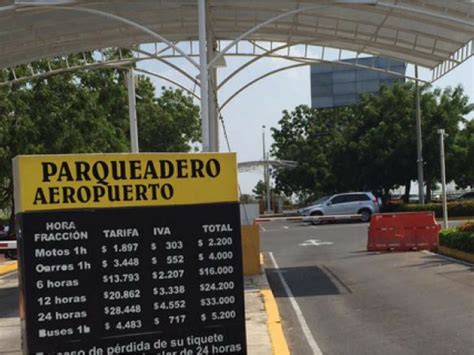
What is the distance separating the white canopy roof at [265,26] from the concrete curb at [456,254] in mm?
4727

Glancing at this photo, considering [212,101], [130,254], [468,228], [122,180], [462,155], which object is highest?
[212,101]

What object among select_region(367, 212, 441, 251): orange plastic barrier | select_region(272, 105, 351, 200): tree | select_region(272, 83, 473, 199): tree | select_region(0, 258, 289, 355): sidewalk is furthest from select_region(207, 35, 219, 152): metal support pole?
select_region(272, 105, 351, 200): tree

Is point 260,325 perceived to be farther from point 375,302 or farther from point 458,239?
point 458,239

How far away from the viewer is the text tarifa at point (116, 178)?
4570mm

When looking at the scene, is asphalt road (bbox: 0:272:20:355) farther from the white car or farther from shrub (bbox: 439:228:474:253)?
the white car

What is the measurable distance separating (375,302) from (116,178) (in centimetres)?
781

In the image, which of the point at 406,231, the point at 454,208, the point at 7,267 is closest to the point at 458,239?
the point at 406,231

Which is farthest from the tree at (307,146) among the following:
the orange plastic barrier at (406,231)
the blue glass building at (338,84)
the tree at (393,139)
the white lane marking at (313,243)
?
the orange plastic barrier at (406,231)

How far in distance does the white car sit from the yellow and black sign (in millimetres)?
33975

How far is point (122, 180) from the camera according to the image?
A: 467 centimetres

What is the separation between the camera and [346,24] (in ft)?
60.0

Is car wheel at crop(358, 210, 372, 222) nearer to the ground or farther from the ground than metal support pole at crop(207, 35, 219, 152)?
nearer to the ground

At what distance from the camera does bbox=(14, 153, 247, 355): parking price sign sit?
4.53m

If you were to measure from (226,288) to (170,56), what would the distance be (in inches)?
589
